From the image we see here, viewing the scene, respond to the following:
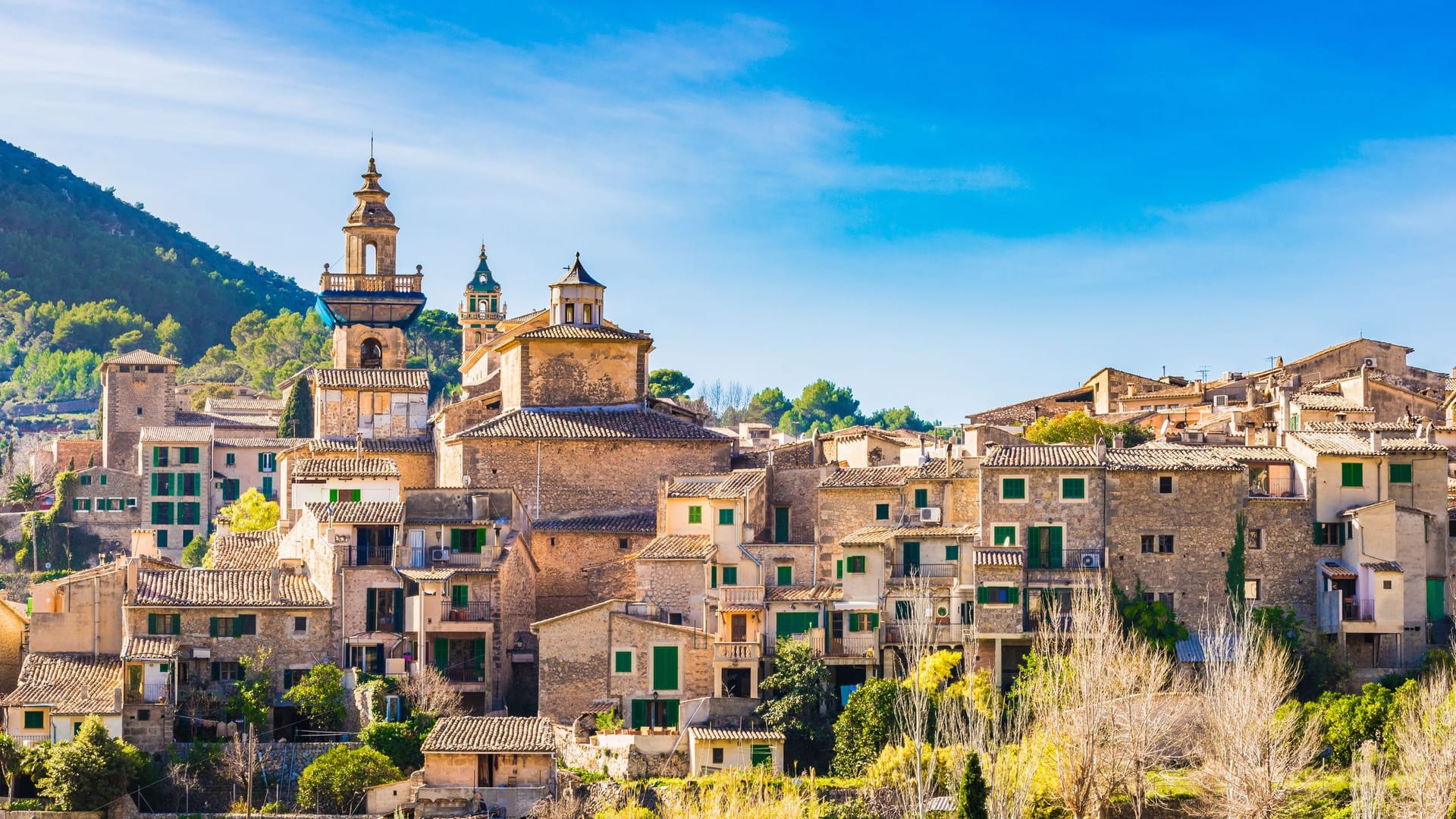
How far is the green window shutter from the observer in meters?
44.1

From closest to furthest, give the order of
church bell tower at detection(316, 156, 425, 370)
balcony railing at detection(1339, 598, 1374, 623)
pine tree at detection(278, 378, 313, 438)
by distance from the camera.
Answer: balcony railing at detection(1339, 598, 1374, 623) → church bell tower at detection(316, 156, 425, 370) → pine tree at detection(278, 378, 313, 438)

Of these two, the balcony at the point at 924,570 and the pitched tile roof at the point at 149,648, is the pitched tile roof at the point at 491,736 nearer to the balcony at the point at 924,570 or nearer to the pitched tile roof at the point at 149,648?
the pitched tile roof at the point at 149,648

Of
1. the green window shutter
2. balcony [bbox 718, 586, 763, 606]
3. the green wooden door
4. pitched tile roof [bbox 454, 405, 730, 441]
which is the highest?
pitched tile roof [bbox 454, 405, 730, 441]

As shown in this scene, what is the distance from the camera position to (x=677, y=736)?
42406mm

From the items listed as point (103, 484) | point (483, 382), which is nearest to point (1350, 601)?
point (483, 382)

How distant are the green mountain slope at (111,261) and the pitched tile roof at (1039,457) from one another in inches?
4026

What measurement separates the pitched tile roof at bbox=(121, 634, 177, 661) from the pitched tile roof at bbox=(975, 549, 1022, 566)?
17.0 m

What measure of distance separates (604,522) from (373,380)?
1162 centimetres

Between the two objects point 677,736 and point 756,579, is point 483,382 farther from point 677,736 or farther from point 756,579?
point 677,736

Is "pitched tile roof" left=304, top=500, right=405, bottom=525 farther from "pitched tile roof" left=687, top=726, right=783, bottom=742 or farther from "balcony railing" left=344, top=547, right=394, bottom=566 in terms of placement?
"pitched tile roof" left=687, top=726, right=783, bottom=742

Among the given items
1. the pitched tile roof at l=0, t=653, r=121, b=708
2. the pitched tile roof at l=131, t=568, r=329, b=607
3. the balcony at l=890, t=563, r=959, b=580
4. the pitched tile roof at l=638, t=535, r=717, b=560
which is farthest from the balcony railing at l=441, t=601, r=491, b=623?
the balcony at l=890, t=563, r=959, b=580

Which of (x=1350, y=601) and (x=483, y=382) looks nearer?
(x=1350, y=601)

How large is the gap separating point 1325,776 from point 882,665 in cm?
939

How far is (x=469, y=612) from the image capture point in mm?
45281
